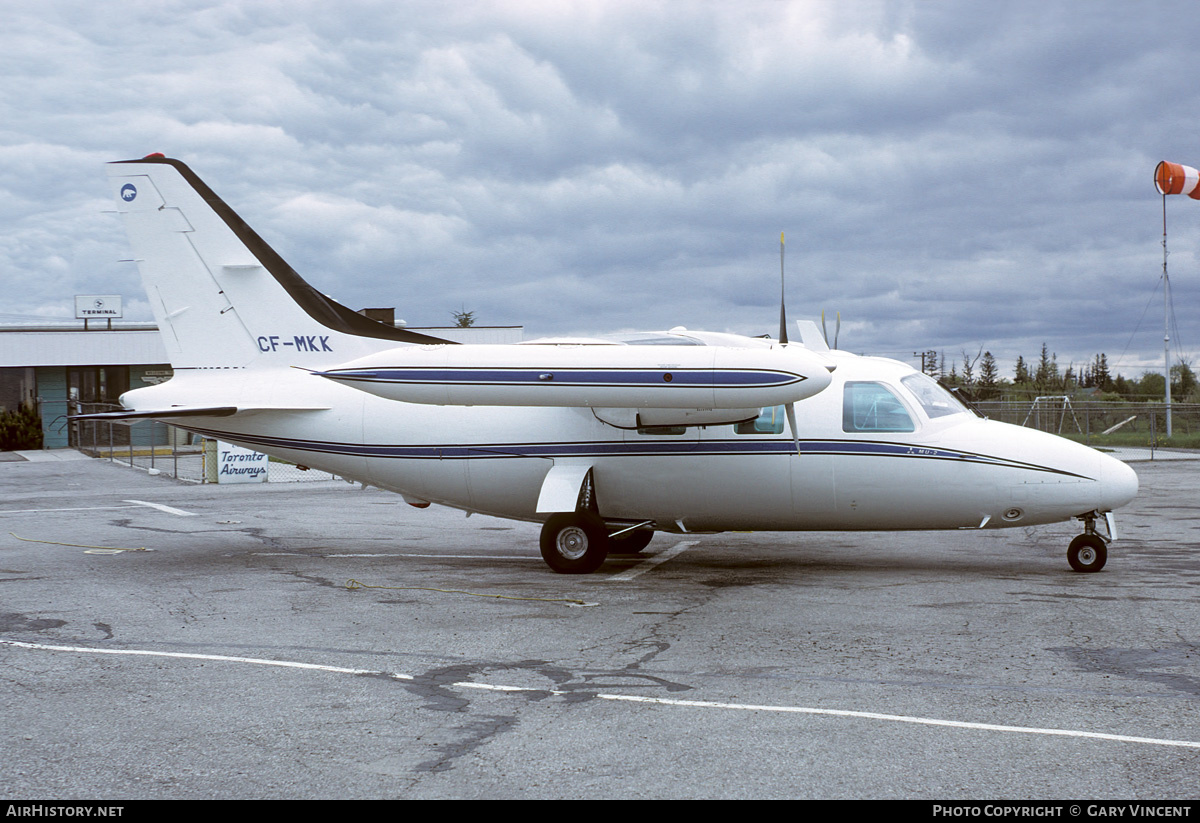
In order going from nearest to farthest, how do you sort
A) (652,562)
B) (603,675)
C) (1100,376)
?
(603,675)
(652,562)
(1100,376)

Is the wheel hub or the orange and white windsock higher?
the orange and white windsock

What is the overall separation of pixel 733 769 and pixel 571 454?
736 centimetres

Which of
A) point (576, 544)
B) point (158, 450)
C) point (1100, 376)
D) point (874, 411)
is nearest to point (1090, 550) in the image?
point (874, 411)

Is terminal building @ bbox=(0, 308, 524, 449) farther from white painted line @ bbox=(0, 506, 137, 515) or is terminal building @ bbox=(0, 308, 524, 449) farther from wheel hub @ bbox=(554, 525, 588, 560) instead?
wheel hub @ bbox=(554, 525, 588, 560)

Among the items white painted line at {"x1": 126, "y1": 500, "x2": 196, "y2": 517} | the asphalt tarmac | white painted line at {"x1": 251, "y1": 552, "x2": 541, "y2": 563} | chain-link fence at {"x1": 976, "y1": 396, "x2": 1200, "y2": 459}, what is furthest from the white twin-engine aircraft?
chain-link fence at {"x1": 976, "y1": 396, "x2": 1200, "y2": 459}

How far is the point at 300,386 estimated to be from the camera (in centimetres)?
1316

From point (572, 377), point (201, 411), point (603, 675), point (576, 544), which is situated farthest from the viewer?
point (201, 411)

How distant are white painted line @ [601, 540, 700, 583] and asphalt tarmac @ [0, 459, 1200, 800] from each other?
0.09 meters

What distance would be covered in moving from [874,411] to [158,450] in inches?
1593

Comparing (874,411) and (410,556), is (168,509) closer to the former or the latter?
(410,556)

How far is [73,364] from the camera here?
4584cm

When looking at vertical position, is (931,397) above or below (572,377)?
below

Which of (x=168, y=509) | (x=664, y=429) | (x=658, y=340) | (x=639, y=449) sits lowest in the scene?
(x=168, y=509)

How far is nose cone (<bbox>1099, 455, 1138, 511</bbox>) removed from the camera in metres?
11.2
